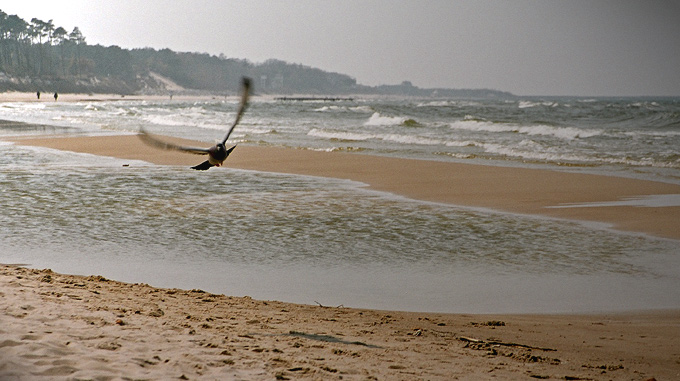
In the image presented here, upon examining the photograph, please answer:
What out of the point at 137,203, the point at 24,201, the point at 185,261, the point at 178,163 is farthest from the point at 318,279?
the point at 178,163

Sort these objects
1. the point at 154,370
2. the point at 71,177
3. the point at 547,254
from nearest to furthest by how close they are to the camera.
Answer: the point at 154,370, the point at 547,254, the point at 71,177

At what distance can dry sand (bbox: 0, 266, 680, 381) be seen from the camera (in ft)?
12.8

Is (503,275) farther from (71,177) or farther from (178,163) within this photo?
(178,163)

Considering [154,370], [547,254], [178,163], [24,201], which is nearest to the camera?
[154,370]

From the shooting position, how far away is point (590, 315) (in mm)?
5738

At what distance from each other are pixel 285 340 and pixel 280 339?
0.04m

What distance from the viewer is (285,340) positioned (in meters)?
4.60

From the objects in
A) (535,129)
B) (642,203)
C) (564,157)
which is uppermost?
(535,129)

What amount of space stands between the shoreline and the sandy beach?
15.7ft

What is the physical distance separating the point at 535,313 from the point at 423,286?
1.20 meters

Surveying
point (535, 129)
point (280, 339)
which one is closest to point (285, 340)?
point (280, 339)

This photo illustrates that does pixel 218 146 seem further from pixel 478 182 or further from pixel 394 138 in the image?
pixel 394 138

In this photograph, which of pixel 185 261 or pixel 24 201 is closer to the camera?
pixel 185 261

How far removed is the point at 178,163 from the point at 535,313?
13.5 meters
